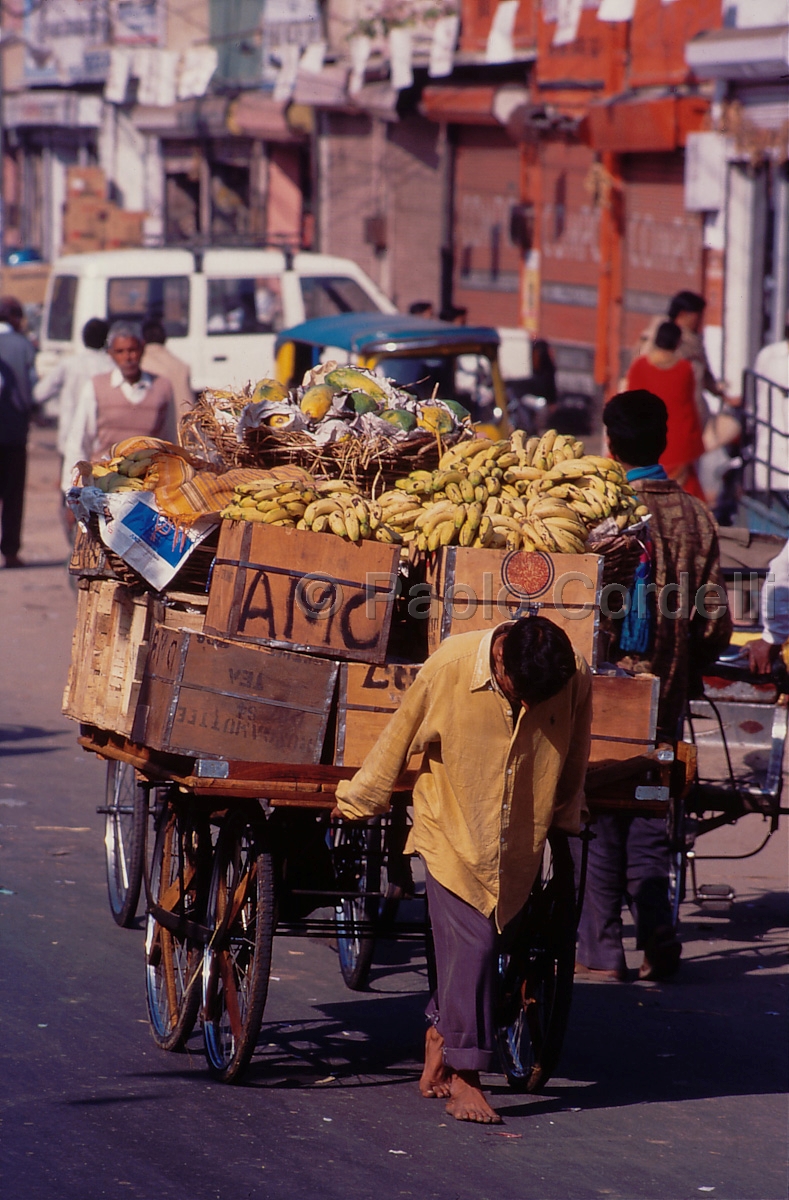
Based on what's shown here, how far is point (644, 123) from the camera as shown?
18203 millimetres

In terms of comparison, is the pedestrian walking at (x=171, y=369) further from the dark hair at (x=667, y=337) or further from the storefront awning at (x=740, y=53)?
the storefront awning at (x=740, y=53)

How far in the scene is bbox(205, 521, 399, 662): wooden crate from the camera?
471 centimetres

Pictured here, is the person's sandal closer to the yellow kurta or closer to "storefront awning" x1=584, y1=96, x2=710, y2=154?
the yellow kurta

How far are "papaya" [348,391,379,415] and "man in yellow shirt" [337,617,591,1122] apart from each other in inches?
49.6

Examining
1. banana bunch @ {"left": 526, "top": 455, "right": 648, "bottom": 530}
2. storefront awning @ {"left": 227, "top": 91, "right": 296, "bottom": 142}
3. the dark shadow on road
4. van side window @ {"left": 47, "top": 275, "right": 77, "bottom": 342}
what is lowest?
the dark shadow on road

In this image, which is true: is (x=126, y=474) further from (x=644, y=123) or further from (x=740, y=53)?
(x=644, y=123)

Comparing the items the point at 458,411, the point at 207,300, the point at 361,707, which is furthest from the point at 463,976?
the point at 207,300

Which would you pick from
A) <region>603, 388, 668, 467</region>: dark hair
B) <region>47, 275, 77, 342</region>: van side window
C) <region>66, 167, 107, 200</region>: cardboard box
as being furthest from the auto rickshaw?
<region>66, 167, 107, 200</region>: cardboard box

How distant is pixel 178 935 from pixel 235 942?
30 cm

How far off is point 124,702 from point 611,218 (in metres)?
16.4

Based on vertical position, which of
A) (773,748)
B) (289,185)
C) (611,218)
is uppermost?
(289,185)

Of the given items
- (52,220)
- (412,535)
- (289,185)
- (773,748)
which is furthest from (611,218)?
(52,220)

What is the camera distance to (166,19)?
108 feet

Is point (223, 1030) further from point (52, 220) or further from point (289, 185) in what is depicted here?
point (52, 220)
